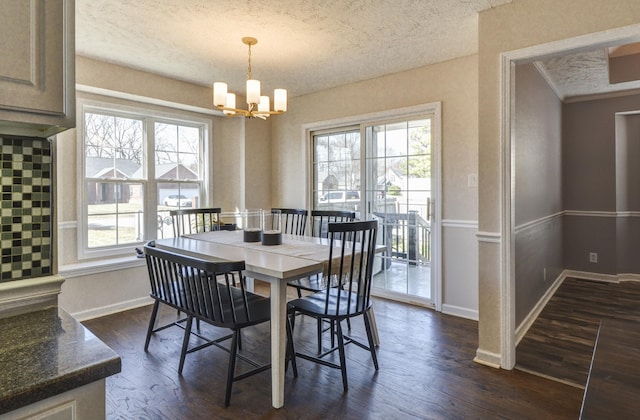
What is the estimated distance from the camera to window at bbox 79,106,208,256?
12.1ft

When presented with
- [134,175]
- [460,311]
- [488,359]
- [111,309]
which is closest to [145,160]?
[134,175]

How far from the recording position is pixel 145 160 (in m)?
4.10

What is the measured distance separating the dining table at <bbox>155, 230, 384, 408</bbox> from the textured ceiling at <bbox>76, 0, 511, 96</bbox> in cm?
171

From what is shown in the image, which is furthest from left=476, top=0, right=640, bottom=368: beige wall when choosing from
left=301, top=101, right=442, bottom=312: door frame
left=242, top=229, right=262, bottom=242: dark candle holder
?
left=242, top=229, right=262, bottom=242: dark candle holder

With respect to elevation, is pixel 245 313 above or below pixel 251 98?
below

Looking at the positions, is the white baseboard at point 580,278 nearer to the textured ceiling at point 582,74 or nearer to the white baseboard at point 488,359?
the white baseboard at point 488,359

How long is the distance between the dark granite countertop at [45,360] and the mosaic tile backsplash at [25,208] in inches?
7.8

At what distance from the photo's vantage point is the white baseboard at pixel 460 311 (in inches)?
135

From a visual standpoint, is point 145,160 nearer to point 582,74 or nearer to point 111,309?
point 111,309

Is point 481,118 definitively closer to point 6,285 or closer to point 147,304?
point 6,285

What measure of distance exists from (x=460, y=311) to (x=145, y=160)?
378 centimetres

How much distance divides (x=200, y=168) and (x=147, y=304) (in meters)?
1.77

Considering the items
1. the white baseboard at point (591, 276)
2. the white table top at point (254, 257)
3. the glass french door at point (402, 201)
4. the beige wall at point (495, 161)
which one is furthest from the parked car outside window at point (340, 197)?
the white baseboard at point (591, 276)

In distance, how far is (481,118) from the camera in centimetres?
253
